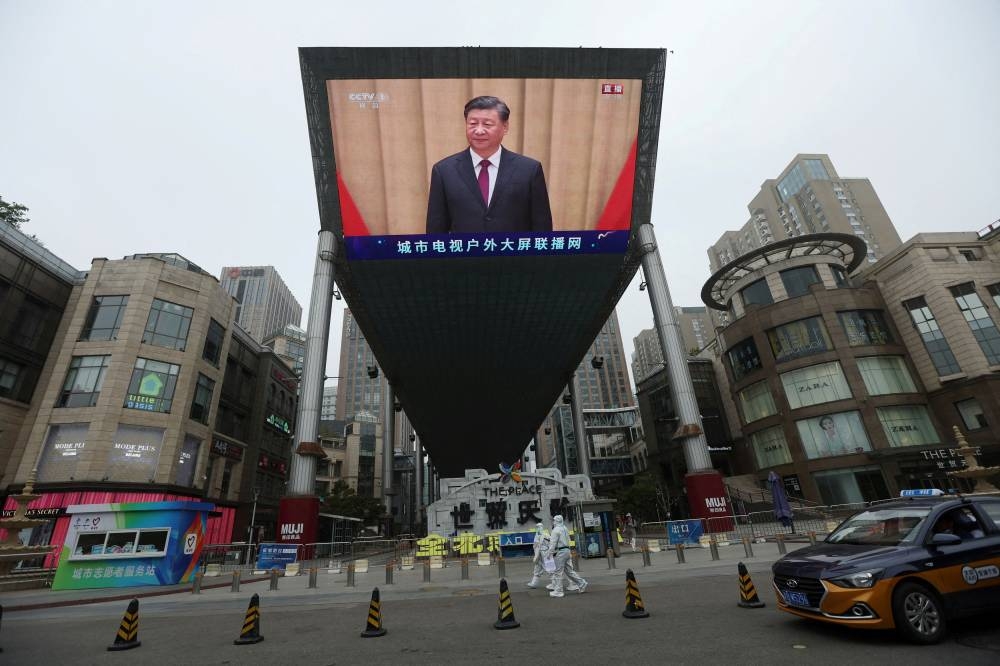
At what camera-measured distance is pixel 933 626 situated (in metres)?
5.89

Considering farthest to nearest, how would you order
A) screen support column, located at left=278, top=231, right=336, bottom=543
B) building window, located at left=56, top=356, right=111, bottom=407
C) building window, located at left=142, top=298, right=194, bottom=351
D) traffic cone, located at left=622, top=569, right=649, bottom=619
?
building window, located at left=142, top=298, right=194, bottom=351 < building window, located at left=56, top=356, right=111, bottom=407 < screen support column, located at left=278, top=231, right=336, bottom=543 < traffic cone, located at left=622, top=569, right=649, bottom=619

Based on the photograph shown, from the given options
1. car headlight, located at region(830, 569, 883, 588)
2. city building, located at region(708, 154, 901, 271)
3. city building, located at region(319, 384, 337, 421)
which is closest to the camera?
car headlight, located at region(830, 569, 883, 588)

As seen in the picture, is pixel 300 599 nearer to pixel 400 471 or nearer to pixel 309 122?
pixel 309 122

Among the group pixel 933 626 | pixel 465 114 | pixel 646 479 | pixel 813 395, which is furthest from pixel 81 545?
pixel 813 395

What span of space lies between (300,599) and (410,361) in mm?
37064

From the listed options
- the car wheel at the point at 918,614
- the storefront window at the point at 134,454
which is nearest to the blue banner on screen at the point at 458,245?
the storefront window at the point at 134,454

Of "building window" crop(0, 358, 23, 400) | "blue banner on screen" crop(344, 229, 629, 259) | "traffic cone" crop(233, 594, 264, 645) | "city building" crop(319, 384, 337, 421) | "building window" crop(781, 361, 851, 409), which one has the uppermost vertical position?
"city building" crop(319, 384, 337, 421)

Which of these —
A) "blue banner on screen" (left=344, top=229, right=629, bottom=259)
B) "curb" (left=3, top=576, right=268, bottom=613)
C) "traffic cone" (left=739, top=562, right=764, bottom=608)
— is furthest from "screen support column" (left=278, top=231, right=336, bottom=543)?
"traffic cone" (left=739, top=562, right=764, bottom=608)

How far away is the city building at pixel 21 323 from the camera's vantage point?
3011 cm

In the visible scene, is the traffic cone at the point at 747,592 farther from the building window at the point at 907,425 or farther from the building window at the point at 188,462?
the building window at the point at 907,425

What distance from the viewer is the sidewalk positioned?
46.2ft

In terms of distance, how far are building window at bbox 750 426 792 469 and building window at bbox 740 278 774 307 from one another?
1154cm

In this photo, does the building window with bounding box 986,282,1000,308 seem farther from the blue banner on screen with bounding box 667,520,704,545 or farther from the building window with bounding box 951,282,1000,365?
the blue banner on screen with bounding box 667,520,704,545

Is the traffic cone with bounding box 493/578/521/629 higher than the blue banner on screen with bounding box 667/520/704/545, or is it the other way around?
the blue banner on screen with bounding box 667/520/704/545
